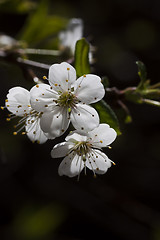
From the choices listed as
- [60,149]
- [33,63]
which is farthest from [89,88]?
[33,63]

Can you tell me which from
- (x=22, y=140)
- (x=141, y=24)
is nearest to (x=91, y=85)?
(x=22, y=140)

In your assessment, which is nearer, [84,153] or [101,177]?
[84,153]

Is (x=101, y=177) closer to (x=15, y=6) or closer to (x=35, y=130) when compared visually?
(x=15, y=6)

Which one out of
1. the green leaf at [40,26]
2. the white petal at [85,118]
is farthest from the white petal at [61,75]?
the green leaf at [40,26]

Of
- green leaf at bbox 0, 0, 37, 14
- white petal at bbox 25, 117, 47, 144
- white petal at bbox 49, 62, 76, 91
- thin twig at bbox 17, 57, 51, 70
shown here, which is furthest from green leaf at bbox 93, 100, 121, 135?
green leaf at bbox 0, 0, 37, 14

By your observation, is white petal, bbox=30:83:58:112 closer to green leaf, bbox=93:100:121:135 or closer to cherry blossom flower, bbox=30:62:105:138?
cherry blossom flower, bbox=30:62:105:138

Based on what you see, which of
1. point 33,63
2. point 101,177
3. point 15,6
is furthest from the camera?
point 101,177

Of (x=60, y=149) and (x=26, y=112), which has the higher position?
(x=26, y=112)
